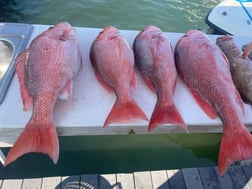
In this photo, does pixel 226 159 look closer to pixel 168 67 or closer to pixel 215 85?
pixel 215 85

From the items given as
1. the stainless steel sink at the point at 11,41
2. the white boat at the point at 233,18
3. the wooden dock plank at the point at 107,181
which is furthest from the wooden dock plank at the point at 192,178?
the white boat at the point at 233,18

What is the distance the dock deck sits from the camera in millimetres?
1712

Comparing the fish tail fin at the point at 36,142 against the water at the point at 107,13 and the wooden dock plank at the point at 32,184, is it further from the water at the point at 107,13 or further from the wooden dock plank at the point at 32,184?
the water at the point at 107,13

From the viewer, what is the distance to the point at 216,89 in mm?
1442

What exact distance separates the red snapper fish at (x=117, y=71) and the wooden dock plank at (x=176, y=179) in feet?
2.30

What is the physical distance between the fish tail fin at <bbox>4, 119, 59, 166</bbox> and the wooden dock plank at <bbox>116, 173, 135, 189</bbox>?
0.74 meters

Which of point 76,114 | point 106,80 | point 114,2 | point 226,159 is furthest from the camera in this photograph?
point 114,2

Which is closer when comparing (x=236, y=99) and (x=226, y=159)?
(x=226, y=159)

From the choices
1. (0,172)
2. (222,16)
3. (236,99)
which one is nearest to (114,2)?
(222,16)

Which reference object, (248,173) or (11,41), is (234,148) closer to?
Answer: (248,173)

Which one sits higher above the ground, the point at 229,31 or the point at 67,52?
the point at 67,52

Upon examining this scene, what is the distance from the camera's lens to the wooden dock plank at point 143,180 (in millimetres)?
1744

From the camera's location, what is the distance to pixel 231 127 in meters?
1.30

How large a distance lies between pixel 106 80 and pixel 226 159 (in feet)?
2.30
